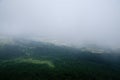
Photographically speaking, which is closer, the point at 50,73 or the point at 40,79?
the point at 40,79

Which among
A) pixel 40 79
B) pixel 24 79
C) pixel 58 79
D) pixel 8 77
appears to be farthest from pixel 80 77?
pixel 8 77

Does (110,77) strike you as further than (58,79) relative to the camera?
Yes

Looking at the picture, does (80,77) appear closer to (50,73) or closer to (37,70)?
(50,73)

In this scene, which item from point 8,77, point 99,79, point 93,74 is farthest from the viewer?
point 93,74

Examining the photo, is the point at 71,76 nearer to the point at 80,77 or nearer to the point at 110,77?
the point at 80,77

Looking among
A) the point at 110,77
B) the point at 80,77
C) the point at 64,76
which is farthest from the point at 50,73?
the point at 110,77

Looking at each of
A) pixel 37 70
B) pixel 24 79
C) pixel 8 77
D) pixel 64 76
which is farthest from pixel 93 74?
pixel 8 77

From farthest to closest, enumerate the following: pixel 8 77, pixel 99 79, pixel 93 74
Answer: pixel 93 74 < pixel 99 79 < pixel 8 77

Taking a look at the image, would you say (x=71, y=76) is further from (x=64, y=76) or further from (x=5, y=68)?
(x=5, y=68)
